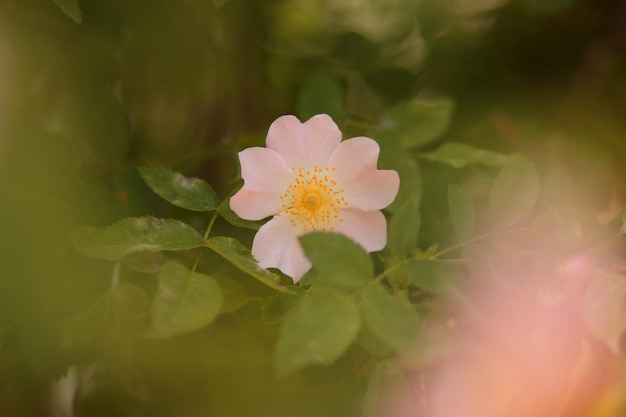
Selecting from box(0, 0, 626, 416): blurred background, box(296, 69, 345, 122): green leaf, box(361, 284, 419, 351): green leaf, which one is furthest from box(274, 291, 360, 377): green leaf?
box(296, 69, 345, 122): green leaf

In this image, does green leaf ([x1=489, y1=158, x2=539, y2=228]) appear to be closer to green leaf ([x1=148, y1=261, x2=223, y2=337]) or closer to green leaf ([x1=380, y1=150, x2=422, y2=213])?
green leaf ([x1=380, y1=150, x2=422, y2=213])

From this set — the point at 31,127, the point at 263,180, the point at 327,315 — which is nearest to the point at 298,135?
the point at 263,180

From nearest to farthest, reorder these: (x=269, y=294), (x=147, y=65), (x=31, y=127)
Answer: (x=269, y=294) < (x=31, y=127) < (x=147, y=65)

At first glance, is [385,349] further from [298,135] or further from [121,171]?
[121,171]

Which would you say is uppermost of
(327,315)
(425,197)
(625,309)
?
(425,197)

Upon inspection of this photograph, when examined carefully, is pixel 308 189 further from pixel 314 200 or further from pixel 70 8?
pixel 70 8

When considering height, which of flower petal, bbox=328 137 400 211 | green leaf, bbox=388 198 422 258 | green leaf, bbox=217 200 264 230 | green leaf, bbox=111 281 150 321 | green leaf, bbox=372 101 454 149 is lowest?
green leaf, bbox=111 281 150 321
